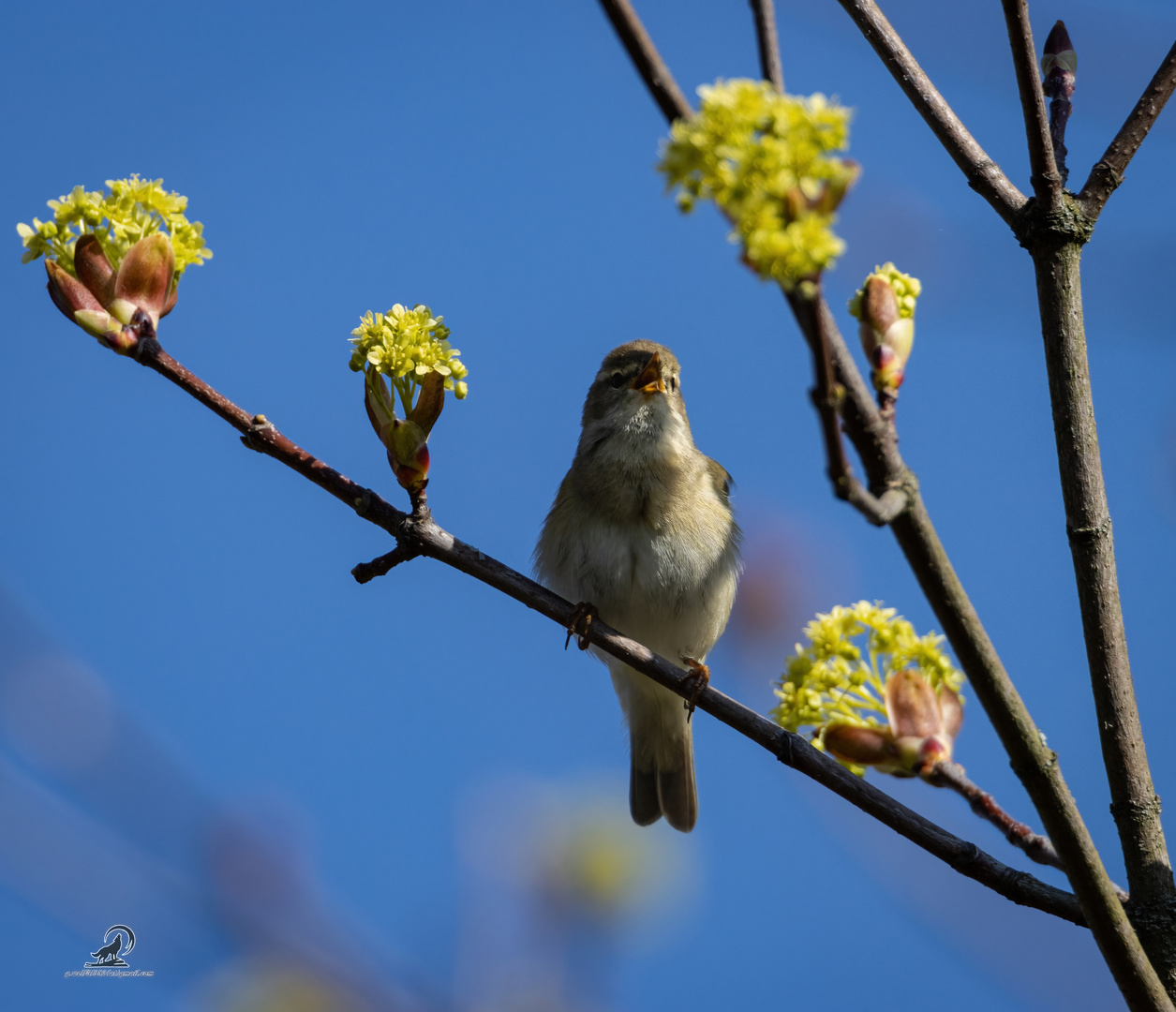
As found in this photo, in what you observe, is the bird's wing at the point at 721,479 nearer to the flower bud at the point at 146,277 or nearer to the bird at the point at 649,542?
the bird at the point at 649,542

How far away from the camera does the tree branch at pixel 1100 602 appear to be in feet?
6.65

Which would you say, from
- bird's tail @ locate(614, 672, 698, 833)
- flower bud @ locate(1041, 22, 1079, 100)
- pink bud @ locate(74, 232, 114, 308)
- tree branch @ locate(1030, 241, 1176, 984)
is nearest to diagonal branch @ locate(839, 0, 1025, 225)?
tree branch @ locate(1030, 241, 1176, 984)

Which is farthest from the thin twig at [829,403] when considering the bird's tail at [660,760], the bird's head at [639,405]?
the bird's tail at [660,760]

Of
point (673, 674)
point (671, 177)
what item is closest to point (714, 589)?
point (673, 674)

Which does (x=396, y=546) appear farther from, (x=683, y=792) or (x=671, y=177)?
(x=683, y=792)

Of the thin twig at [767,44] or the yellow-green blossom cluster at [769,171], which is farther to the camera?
the thin twig at [767,44]

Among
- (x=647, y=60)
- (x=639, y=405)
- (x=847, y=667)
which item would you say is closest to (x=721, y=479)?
(x=639, y=405)

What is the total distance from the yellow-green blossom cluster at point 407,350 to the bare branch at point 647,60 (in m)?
0.92

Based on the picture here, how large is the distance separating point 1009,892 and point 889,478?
118 centimetres

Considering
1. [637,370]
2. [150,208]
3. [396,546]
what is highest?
[637,370]

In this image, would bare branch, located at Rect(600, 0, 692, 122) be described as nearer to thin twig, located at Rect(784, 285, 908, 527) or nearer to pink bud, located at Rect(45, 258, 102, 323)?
thin twig, located at Rect(784, 285, 908, 527)

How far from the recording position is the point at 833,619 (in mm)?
2574

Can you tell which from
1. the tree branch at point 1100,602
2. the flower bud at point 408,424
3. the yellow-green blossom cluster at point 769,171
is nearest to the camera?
the yellow-green blossom cluster at point 769,171

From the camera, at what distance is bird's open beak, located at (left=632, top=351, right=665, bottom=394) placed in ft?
15.2
